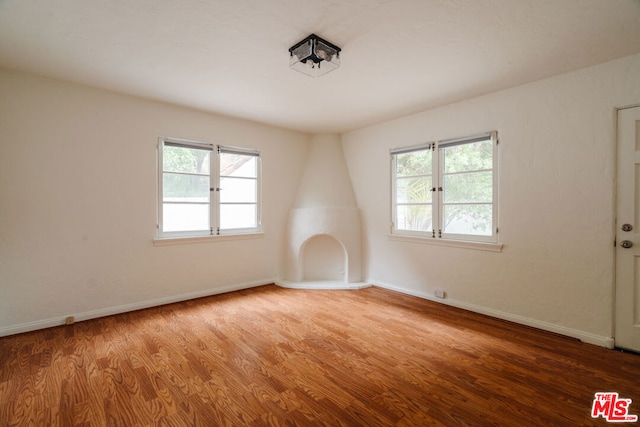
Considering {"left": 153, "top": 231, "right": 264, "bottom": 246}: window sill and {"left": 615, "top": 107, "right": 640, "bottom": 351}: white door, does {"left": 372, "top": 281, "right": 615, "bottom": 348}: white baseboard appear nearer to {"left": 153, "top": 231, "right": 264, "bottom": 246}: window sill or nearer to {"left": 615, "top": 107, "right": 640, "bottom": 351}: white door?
{"left": 615, "top": 107, "right": 640, "bottom": 351}: white door

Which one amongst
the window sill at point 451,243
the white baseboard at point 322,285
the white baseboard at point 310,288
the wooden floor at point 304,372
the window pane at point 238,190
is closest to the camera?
the wooden floor at point 304,372

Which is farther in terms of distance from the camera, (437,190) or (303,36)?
(437,190)

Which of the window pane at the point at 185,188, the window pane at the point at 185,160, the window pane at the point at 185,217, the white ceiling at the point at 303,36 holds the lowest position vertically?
the window pane at the point at 185,217

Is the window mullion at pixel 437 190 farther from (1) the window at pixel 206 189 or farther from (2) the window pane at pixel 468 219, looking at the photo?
(1) the window at pixel 206 189

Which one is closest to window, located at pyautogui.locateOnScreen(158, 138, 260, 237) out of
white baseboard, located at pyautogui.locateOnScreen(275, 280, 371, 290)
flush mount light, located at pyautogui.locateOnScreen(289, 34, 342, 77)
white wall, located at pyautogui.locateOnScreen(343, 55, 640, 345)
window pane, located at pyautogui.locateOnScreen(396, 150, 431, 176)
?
white baseboard, located at pyautogui.locateOnScreen(275, 280, 371, 290)

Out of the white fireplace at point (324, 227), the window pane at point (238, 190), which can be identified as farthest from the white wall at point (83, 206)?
the white fireplace at point (324, 227)

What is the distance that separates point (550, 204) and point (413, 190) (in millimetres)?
1624

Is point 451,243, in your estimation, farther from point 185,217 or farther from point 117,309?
point 117,309

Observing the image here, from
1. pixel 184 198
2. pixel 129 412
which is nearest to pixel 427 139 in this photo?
pixel 184 198

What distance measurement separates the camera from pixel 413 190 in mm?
4137

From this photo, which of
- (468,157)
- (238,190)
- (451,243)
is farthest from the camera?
(238,190)

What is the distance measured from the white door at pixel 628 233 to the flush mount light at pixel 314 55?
2.66m

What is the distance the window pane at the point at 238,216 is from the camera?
426cm

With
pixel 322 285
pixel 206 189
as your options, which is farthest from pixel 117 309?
pixel 322 285
